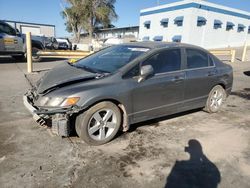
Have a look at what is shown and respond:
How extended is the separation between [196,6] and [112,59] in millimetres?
30913

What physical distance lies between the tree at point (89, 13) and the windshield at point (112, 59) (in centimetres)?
3822

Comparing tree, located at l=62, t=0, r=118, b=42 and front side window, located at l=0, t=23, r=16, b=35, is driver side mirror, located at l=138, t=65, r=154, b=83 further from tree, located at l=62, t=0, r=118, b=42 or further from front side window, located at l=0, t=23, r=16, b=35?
tree, located at l=62, t=0, r=118, b=42

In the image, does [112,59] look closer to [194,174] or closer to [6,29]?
[194,174]

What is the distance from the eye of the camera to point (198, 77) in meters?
5.09

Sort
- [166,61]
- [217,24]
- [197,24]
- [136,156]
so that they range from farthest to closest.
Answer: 1. [217,24]
2. [197,24]
3. [166,61]
4. [136,156]

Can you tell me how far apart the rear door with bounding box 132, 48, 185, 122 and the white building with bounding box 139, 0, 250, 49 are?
29.1 meters

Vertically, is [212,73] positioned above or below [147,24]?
below

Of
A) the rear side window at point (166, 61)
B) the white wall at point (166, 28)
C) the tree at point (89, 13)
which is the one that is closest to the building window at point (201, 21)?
the white wall at point (166, 28)

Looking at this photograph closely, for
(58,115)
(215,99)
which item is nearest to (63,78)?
(58,115)

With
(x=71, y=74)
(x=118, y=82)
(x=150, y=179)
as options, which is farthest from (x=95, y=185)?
(x=71, y=74)

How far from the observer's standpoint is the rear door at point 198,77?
16.3 ft

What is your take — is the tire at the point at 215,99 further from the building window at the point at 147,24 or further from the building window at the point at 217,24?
the building window at the point at 147,24

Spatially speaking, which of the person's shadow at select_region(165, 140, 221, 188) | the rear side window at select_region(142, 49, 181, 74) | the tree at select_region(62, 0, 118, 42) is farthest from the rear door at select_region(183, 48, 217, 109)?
the tree at select_region(62, 0, 118, 42)

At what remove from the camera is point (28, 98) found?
Answer: 4.16 metres
